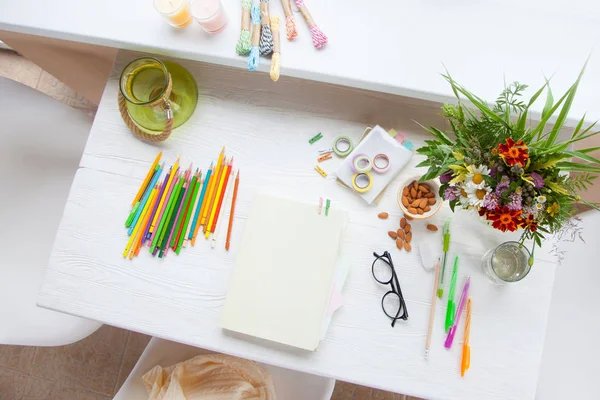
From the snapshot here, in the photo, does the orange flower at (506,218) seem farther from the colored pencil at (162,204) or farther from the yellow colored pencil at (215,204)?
the colored pencil at (162,204)

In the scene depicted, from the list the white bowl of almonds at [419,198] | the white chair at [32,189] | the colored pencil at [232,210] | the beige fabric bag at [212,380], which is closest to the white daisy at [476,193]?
the white bowl of almonds at [419,198]

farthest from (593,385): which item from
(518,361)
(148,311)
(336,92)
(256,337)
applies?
(148,311)

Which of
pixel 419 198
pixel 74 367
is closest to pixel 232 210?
pixel 419 198

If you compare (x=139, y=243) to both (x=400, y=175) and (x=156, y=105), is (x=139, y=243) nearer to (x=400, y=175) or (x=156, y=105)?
(x=156, y=105)

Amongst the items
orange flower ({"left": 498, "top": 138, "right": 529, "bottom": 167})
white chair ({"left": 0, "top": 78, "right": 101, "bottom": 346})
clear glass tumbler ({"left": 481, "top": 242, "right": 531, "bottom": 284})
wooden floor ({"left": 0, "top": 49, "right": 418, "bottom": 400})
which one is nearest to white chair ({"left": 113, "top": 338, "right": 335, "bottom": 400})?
white chair ({"left": 0, "top": 78, "right": 101, "bottom": 346})

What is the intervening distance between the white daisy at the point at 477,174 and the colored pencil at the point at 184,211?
54 cm

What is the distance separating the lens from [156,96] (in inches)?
37.5

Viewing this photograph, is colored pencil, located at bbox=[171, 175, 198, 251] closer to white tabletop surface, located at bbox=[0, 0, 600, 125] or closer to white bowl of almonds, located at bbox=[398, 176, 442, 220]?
white tabletop surface, located at bbox=[0, 0, 600, 125]

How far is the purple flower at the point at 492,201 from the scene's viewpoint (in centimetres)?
70

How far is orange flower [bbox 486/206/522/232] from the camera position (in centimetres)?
70

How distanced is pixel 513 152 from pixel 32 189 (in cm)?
119

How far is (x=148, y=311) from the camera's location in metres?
0.91

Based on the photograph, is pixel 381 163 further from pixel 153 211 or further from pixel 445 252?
pixel 153 211

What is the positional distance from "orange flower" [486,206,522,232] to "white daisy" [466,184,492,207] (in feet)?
0.10
